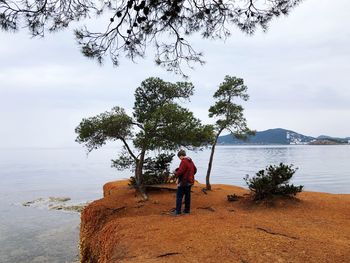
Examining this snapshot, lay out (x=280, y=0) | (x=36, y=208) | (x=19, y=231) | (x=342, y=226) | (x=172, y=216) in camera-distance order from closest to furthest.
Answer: (x=280, y=0) → (x=342, y=226) → (x=172, y=216) → (x=19, y=231) → (x=36, y=208)

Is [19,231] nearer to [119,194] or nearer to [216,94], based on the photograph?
[119,194]

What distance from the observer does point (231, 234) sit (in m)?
9.48

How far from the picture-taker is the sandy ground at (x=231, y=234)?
26.6ft

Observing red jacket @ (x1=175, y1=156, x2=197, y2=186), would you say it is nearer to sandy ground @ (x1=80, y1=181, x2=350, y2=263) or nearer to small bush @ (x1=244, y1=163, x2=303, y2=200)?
sandy ground @ (x1=80, y1=181, x2=350, y2=263)

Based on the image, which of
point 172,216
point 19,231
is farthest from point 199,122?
point 19,231

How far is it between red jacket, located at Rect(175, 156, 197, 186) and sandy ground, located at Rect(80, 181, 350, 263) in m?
1.24

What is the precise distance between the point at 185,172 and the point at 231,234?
3807 mm

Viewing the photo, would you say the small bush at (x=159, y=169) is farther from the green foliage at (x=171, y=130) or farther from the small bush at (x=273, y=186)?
the small bush at (x=273, y=186)

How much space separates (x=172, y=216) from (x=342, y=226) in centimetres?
548

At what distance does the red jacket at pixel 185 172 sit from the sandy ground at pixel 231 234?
4.07 ft

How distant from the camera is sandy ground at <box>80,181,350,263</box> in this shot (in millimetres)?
8109

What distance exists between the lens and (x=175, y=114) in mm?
16375

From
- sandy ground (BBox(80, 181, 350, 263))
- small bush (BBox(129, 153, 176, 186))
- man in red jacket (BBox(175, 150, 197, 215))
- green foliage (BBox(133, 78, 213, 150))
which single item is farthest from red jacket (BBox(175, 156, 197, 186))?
small bush (BBox(129, 153, 176, 186))

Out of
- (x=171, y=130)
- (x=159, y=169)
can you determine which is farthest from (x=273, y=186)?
(x=159, y=169)
